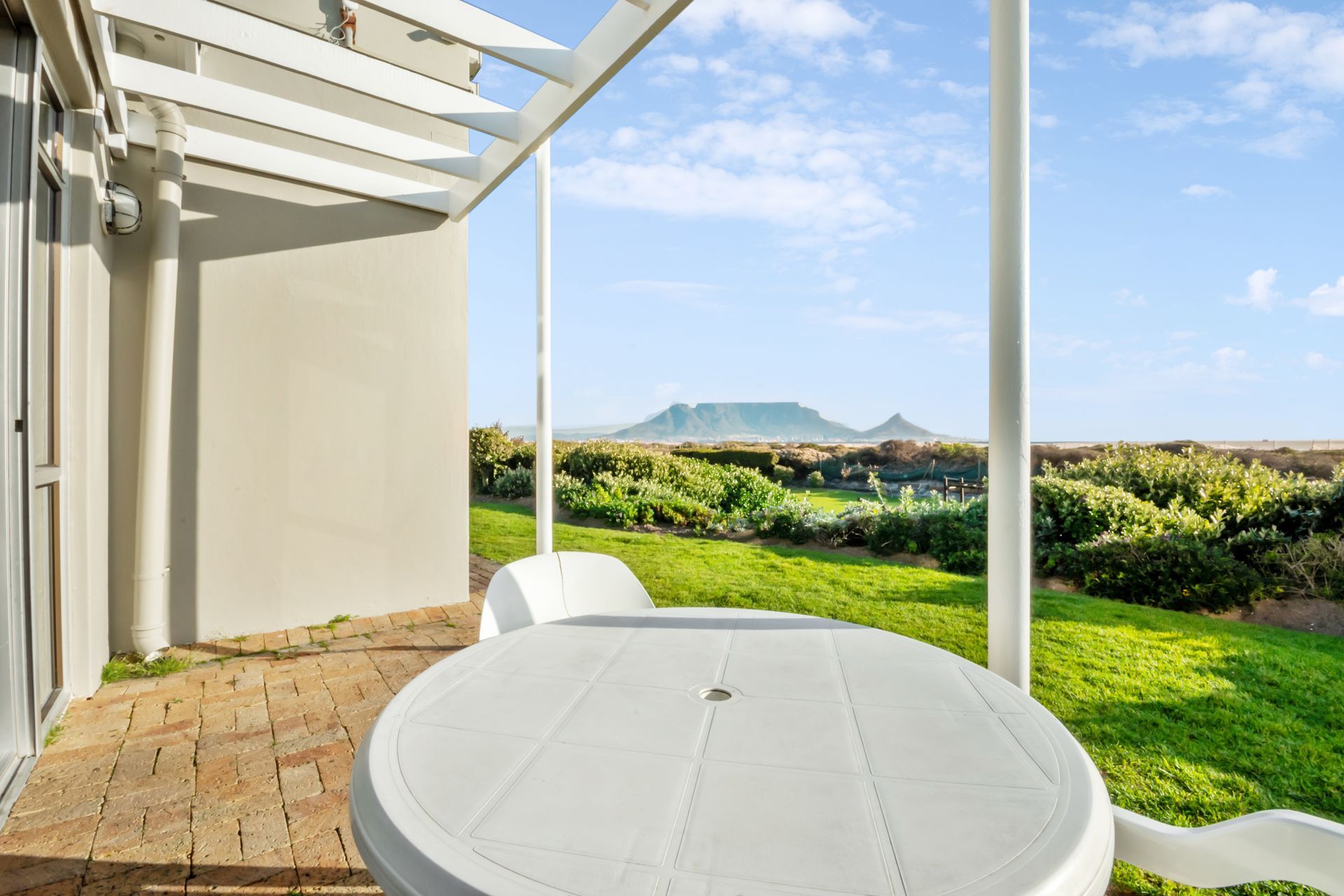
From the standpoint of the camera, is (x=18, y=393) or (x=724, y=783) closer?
(x=724, y=783)

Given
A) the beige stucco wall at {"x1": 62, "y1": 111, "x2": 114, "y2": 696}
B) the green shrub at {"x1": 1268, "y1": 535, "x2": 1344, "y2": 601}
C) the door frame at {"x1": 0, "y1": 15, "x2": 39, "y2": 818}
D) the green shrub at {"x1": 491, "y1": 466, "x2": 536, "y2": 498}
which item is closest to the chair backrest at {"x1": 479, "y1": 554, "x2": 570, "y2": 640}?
the door frame at {"x1": 0, "y1": 15, "x2": 39, "y2": 818}

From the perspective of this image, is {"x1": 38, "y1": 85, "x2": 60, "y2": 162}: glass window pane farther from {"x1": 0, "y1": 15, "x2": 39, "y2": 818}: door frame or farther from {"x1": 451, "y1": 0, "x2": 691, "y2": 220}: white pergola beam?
{"x1": 451, "y1": 0, "x2": 691, "y2": 220}: white pergola beam

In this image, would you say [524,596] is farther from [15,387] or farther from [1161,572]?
[1161,572]

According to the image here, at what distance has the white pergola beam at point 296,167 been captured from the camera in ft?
10.6

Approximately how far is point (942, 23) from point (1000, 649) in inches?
160

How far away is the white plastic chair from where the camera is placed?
6.11 ft

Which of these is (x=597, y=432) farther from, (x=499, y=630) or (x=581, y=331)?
(x=499, y=630)

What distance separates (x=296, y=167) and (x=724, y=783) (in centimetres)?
376

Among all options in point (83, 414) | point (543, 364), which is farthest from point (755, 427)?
Answer: point (83, 414)

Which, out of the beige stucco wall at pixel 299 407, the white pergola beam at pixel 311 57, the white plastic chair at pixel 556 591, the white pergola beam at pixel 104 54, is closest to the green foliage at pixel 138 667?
the beige stucco wall at pixel 299 407

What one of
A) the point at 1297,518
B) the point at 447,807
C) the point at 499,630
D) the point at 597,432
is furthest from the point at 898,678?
the point at 597,432

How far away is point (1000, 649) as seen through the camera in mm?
1579

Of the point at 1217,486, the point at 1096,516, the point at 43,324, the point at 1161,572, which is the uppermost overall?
the point at 43,324

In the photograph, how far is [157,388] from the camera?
10.0 feet
